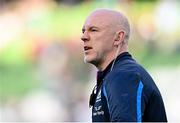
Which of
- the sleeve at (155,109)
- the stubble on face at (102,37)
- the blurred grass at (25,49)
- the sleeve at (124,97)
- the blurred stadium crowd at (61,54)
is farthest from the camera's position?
the blurred grass at (25,49)

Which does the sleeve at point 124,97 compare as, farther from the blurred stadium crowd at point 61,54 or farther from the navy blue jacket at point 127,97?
the blurred stadium crowd at point 61,54

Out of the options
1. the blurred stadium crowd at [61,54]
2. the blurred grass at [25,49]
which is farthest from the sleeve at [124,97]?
the blurred grass at [25,49]

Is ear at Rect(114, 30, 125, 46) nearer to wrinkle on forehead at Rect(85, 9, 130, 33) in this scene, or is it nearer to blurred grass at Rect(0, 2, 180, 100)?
wrinkle on forehead at Rect(85, 9, 130, 33)

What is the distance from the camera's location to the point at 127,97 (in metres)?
3.06

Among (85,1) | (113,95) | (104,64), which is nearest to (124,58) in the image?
(104,64)

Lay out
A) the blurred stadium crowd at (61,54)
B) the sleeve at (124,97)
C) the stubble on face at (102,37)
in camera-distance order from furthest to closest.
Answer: the blurred stadium crowd at (61,54), the stubble on face at (102,37), the sleeve at (124,97)

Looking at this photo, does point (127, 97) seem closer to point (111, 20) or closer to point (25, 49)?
point (111, 20)

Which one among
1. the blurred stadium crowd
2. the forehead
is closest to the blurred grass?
the blurred stadium crowd

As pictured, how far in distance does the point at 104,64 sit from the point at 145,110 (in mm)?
388

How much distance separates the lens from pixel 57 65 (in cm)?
957

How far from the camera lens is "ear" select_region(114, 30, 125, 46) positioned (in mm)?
3447

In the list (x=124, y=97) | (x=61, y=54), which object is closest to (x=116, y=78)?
(x=124, y=97)

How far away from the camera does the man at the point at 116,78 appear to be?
3068 mm

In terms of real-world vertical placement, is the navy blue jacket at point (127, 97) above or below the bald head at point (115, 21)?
below
